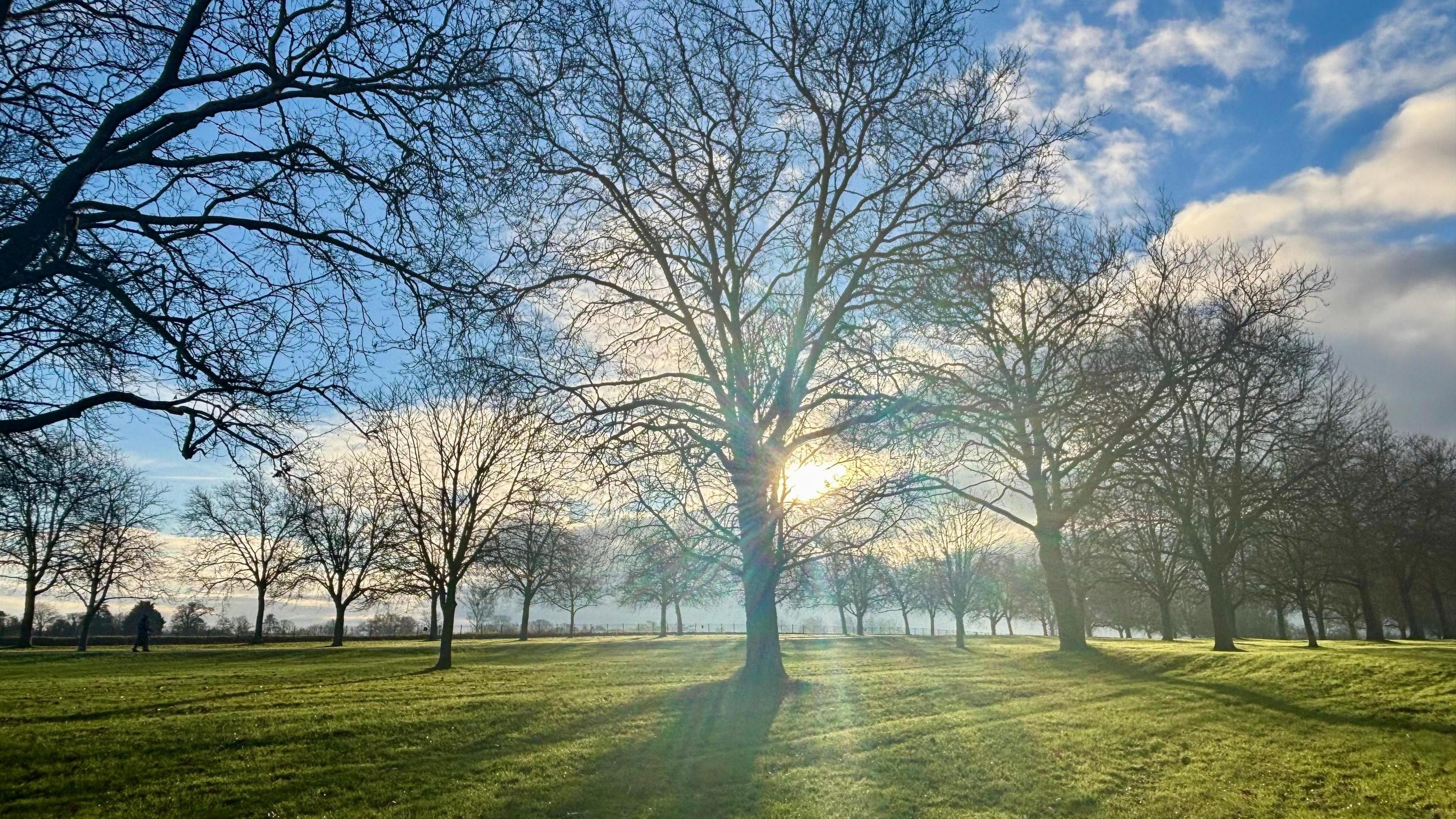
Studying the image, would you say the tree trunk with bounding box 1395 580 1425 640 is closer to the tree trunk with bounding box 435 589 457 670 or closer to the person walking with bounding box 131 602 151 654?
the tree trunk with bounding box 435 589 457 670

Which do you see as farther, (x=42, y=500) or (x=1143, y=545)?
(x=1143, y=545)

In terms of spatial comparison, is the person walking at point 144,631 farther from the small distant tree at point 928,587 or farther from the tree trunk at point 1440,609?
the tree trunk at point 1440,609

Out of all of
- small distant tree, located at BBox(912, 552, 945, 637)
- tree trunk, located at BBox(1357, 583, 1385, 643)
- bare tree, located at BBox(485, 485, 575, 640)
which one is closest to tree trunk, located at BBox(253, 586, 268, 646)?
bare tree, located at BBox(485, 485, 575, 640)

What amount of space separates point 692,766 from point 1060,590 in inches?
775

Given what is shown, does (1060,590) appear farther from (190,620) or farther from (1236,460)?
(190,620)

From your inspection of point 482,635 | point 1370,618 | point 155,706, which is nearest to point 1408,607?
point 1370,618

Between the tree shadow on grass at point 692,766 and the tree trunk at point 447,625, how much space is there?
1252 centimetres

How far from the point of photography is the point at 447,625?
25.1 m

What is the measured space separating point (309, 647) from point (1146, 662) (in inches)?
1540

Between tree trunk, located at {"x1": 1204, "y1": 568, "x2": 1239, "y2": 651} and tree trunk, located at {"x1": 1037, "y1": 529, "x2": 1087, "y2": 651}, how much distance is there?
402cm

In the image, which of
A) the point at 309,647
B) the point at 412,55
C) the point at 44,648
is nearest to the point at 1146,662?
the point at 412,55

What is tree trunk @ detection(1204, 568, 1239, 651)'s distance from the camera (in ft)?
81.8

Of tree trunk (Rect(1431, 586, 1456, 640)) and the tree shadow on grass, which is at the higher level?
the tree shadow on grass

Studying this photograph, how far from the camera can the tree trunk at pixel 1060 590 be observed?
26.0 m
